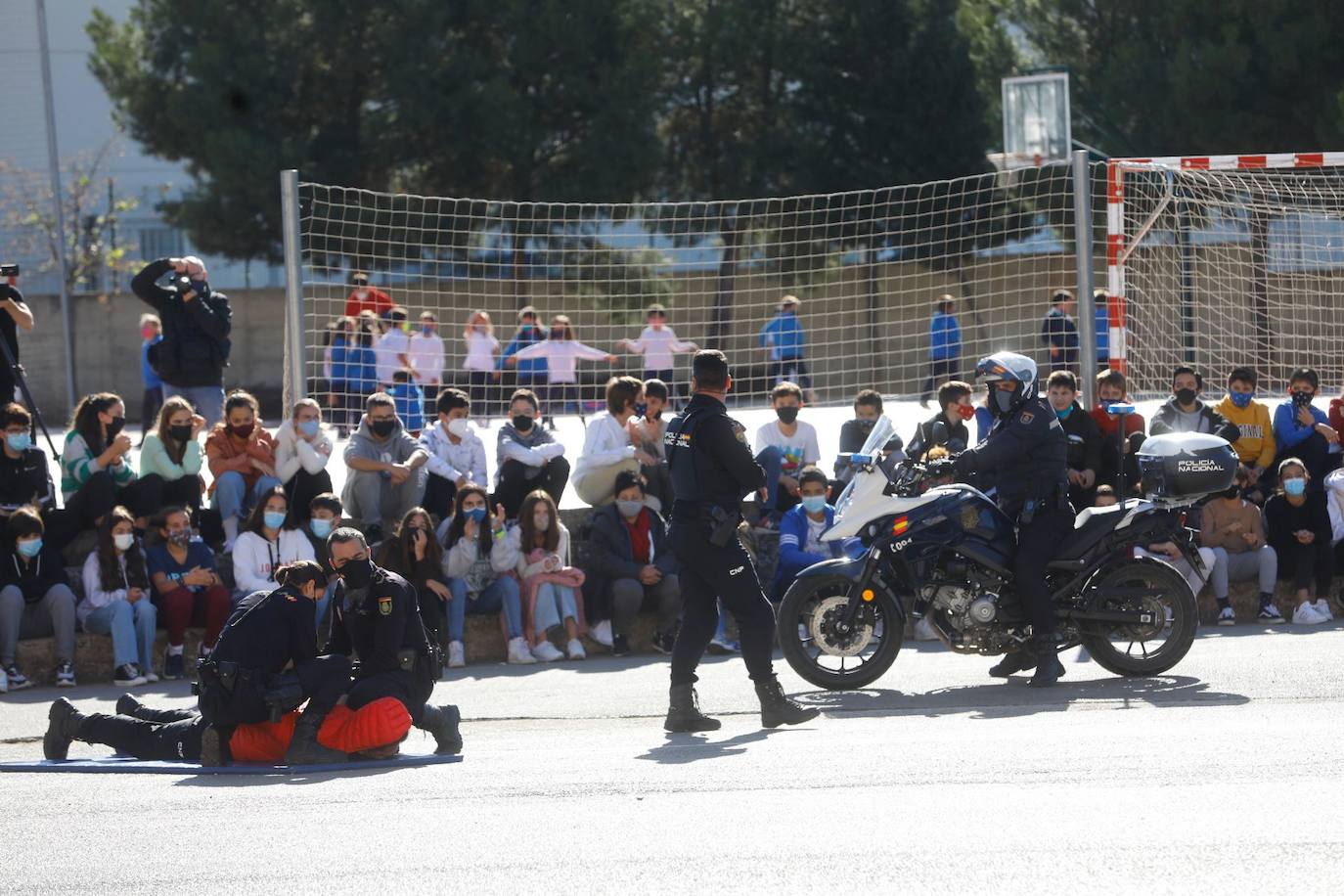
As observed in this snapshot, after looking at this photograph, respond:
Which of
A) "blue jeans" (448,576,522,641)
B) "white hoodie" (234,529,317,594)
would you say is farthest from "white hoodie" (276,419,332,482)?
"blue jeans" (448,576,522,641)

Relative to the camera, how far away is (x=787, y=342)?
18.3 meters

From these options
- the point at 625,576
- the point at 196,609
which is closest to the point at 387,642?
the point at 196,609

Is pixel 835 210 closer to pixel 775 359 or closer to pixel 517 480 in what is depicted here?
pixel 775 359

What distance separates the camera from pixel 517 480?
43.7 ft

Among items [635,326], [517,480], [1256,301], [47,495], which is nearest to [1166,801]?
[517,480]

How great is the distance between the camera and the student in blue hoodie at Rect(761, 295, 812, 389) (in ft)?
59.7

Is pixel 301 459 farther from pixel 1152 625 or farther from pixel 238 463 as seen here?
pixel 1152 625

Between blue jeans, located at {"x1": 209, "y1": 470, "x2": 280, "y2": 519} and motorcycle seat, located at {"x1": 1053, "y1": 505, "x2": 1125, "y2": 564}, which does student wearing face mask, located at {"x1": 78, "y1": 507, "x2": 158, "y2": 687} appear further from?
motorcycle seat, located at {"x1": 1053, "y1": 505, "x2": 1125, "y2": 564}

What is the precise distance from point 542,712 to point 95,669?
134 inches

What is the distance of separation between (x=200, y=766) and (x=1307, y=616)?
7.65 m

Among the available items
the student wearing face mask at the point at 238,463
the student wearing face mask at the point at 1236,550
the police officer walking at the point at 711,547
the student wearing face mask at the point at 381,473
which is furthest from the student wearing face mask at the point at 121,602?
the student wearing face mask at the point at 1236,550

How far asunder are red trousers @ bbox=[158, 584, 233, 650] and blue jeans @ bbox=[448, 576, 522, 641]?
57.2 inches

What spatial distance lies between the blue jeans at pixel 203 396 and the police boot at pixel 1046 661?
722 cm

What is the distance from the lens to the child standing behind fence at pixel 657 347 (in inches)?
732
